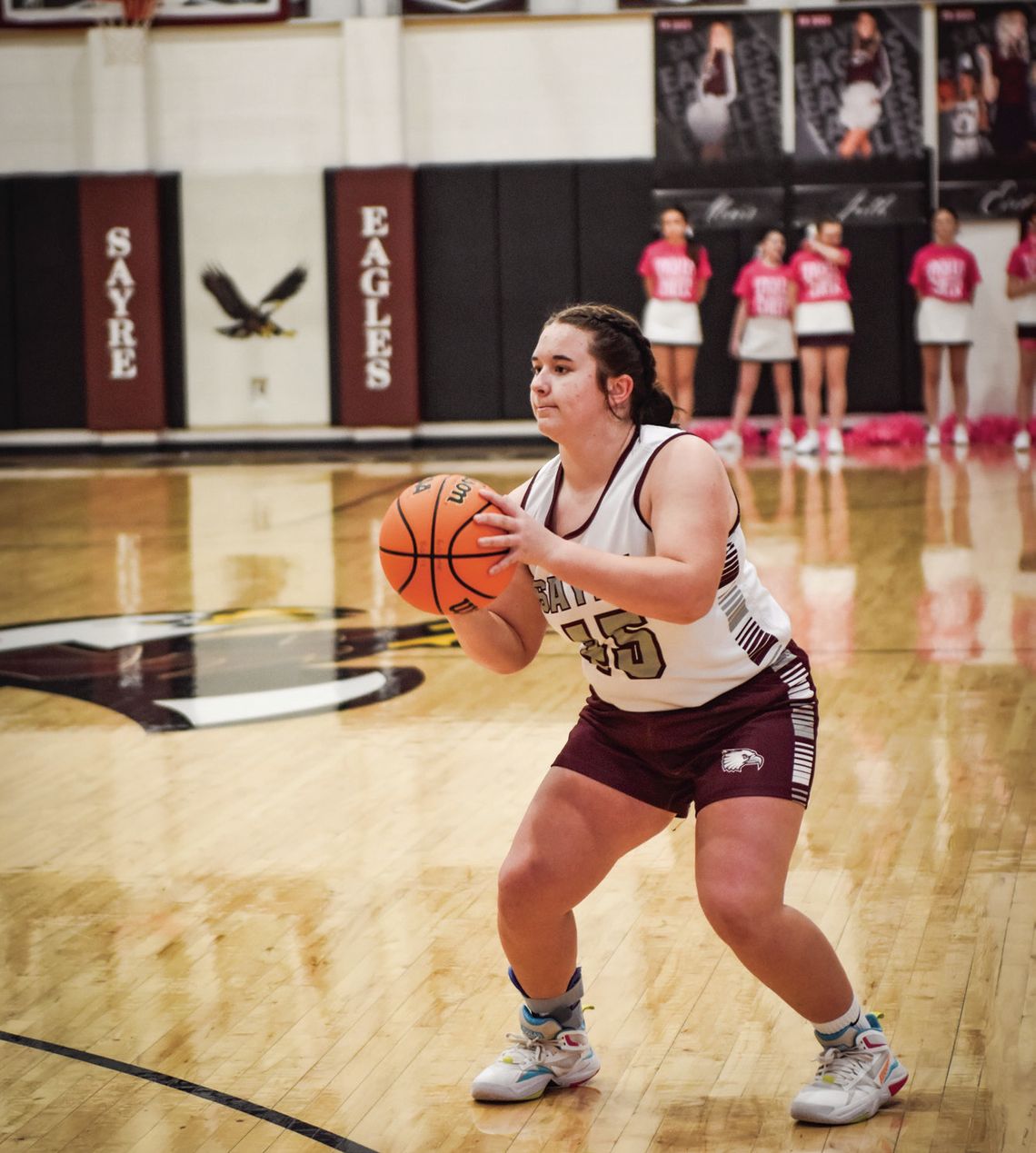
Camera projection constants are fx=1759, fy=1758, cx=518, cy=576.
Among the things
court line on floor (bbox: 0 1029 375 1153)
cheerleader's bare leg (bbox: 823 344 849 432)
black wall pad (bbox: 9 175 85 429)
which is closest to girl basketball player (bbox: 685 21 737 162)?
cheerleader's bare leg (bbox: 823 344 849 432)

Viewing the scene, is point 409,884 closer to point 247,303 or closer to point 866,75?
point 247,303

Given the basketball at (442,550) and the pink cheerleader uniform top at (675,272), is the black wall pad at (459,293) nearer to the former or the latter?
the pink cheerleader uniform top at (675,272)

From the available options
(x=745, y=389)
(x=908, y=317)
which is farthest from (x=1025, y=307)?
(x=745, y=389)

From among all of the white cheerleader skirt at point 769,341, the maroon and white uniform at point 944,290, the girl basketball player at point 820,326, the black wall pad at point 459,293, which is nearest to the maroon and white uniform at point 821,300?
the girl basketball player at point 820,326

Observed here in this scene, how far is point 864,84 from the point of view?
1603 cm

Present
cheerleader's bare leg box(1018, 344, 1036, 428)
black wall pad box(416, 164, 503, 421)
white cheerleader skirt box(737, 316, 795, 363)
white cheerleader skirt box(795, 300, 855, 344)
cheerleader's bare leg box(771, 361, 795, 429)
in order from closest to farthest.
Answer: cheerleader's bare leg box(1018, 344, 1036, 428)
white cheerleader skirt box(795, 300, 855, 344)
cheerleader's bare leg box(771, 361, 795, 429)
white cheerleader skirt box(737, 316, 795, 363)
black wall pad box(416, 164, 503, 421)

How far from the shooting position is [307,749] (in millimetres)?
5957

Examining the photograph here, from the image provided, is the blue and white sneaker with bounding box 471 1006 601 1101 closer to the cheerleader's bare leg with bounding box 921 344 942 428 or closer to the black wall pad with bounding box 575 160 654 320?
the cheerleader's bare leg with bounding box 921 344 942 428

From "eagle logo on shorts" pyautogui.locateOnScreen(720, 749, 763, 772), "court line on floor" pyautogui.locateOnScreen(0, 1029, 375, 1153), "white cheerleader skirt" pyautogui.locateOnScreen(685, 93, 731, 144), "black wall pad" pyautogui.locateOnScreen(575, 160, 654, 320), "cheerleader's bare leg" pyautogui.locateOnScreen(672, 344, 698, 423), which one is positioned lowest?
"court line on floor" pyautogui.locateOnScreen(0, 1029, 375, 1153)

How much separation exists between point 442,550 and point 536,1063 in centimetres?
99

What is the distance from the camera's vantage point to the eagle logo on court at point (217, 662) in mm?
6648

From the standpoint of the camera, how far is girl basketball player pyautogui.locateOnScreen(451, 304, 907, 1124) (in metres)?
2.99

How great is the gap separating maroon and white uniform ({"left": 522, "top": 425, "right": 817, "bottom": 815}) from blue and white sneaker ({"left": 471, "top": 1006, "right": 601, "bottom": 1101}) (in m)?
0.47

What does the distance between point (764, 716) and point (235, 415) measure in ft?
47.2
